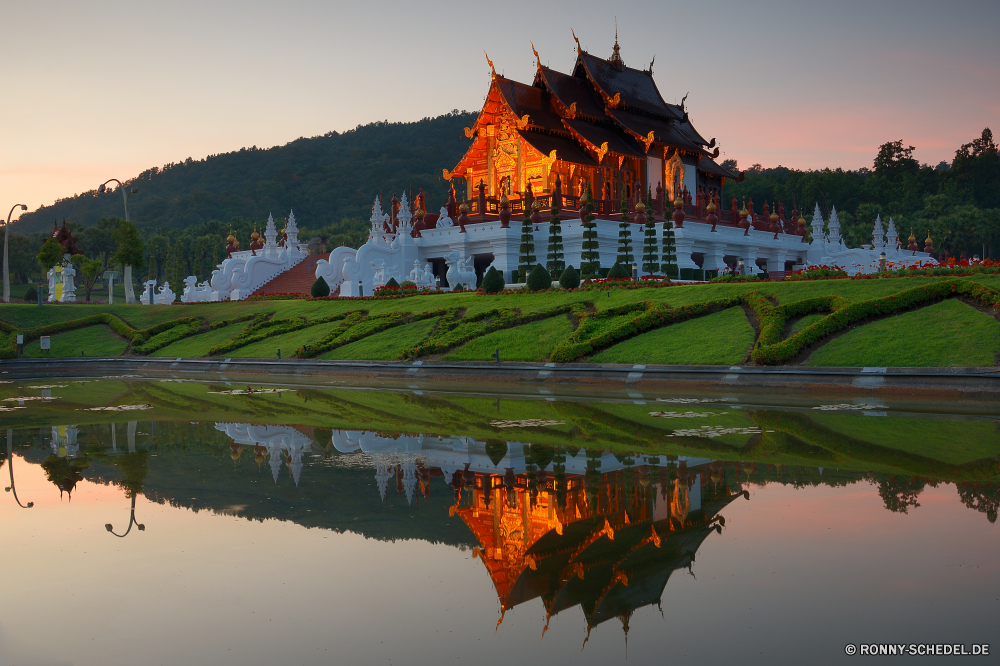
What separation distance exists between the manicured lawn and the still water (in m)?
20.3

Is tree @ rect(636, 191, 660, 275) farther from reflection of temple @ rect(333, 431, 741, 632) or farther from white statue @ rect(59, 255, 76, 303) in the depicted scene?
white statue @ rect(59, 255, 76, 303)

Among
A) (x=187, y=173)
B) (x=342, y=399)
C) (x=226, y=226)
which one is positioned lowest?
(x=342, y=399)

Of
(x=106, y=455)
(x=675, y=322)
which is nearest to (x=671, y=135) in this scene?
(x=675, y=322)

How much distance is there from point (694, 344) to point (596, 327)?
3687 millimetres

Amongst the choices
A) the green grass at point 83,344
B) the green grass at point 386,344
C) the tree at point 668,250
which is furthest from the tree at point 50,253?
the tree at point 668,250

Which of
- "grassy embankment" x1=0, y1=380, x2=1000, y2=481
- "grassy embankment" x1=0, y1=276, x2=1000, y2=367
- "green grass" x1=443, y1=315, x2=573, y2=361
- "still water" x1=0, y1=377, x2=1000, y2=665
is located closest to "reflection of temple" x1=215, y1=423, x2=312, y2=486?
"still water" x1=0, y1=377, x2=1000, y2=665

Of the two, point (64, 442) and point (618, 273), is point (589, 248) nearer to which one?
point (618, 273)

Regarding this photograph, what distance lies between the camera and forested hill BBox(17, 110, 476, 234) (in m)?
120

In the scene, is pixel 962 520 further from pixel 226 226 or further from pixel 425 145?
pixel 425 145

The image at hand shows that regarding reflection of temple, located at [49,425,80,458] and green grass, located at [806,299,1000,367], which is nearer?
reflection of temple, located at [49,425,80,458]

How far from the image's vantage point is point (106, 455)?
41.1 feet

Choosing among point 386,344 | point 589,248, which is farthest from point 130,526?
point 589,248

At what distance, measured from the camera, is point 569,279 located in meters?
33.2

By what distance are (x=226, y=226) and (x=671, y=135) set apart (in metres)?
62.1
